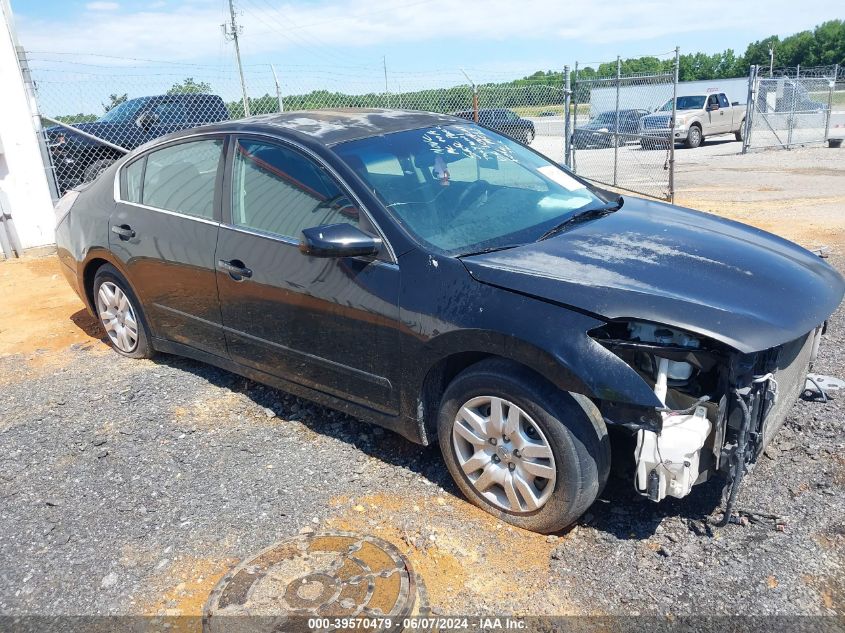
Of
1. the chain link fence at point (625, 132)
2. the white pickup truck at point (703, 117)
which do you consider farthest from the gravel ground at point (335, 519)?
the white pickup truck at point (703, 117)

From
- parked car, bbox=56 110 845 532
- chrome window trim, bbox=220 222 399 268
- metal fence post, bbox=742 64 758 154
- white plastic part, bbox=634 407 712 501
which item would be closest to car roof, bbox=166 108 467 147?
parked car, bbox=56 110 845 532

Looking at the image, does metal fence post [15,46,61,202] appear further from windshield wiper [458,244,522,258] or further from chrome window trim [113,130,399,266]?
windshield wiper [458,244,522,258]

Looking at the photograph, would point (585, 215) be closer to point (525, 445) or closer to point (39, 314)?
point (525, 445)

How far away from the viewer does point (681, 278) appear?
9.28 feet

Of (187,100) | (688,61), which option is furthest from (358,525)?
(688,61)

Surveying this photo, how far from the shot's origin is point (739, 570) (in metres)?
2.68

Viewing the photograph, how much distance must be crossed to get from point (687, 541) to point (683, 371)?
29.2 inches

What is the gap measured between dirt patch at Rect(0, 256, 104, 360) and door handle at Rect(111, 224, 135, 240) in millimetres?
1548

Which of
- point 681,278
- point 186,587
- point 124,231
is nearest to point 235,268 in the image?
point 124,231

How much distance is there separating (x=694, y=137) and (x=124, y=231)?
21.8 meters

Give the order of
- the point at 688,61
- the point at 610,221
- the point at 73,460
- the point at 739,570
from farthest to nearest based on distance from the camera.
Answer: the point at 688,61 < the point at 73,460 < the point at 610,221 < the point at 739,570

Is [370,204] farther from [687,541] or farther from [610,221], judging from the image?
[687,541]

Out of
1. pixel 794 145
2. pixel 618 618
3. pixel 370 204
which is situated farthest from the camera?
pixel 794 145

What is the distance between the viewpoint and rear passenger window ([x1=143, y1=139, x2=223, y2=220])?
4102mm
